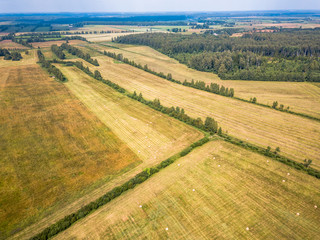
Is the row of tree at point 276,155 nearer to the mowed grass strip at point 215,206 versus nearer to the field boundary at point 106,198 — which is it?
the mowed grass strip at point 215,206

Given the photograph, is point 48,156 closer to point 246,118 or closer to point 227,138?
point 227,138

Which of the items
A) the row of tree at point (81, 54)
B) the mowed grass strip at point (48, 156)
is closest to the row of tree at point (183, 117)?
the mowed grass strip at point (48, 156)

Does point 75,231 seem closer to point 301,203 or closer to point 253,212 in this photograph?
point 253,212

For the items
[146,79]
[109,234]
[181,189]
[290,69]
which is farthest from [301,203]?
[290,69]

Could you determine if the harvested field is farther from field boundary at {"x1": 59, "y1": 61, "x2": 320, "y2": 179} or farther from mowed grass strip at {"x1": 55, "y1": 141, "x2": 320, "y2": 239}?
mowed grass strip at {"x1": 55, "y1": 141, "x2": 320, "y2": 239}

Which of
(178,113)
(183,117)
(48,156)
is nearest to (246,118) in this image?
(183,117)

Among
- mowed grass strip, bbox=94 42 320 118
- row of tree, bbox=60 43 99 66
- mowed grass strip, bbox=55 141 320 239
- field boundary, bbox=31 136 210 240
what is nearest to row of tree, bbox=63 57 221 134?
field boundary, bbox=31 136 210 240
